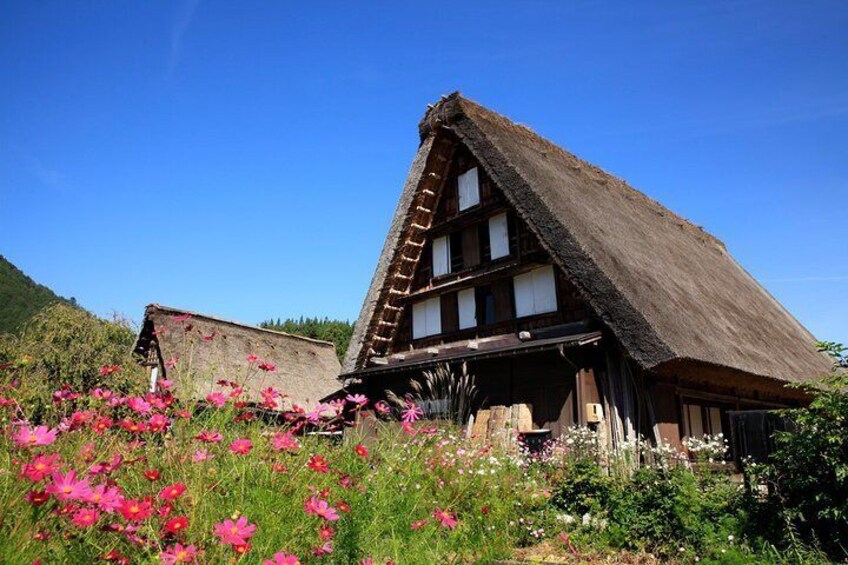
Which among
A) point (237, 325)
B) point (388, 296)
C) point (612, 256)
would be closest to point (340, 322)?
point (237, 325)

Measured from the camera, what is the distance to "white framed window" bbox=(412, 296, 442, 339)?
43.8 ft

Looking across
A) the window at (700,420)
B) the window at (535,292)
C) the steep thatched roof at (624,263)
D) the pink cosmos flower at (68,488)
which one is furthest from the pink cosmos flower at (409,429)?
the window at (700,420)

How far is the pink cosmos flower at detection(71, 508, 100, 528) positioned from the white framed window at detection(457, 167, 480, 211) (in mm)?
11520

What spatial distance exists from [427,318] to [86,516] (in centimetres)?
1168

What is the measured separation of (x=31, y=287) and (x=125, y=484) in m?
37.5

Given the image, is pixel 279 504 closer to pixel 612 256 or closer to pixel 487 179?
pixel 612 256

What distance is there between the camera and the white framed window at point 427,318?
1334cm

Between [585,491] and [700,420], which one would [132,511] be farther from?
[700,420]

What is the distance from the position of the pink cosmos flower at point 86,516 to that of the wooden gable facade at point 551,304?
7353mm

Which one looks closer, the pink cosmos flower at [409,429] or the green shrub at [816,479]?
the pink cosmos flower at [409,429]

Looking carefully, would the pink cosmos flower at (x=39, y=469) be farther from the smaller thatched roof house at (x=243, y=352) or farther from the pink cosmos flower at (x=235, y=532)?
the smaller thatched roof house at (x=243, y=352)

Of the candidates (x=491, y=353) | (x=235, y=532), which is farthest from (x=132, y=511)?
(x=491, y=353)

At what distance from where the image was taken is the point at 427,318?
13609 mm

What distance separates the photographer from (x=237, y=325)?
71.4 ft
